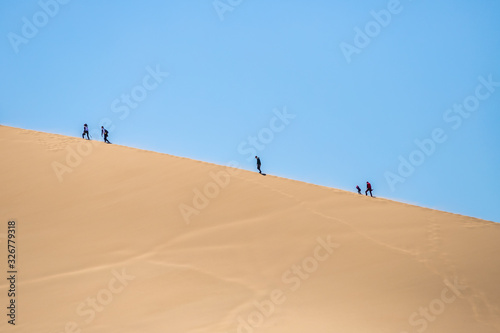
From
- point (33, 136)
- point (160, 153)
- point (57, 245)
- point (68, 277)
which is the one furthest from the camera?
point (33, 136)

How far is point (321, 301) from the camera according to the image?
7363 millimetres

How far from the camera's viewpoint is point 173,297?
23.9ft

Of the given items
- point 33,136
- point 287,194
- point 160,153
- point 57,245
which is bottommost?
point 57,245

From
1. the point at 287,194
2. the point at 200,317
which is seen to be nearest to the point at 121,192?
the point at 287,194

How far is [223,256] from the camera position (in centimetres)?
855

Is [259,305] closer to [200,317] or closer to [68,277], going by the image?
[200,317]

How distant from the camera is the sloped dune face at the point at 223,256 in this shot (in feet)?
22.6

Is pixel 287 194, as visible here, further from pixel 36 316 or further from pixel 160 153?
pixel 36 316

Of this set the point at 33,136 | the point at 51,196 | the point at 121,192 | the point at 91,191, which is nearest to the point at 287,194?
the point at 121,192

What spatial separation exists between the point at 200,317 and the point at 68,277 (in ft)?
8.76

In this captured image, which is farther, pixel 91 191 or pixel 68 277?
pixel 91 191

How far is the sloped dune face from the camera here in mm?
6902

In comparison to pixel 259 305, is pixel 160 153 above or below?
above

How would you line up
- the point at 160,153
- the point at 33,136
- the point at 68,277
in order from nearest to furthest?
the point at 68,277 → the point at 160,153 → the point at 33,136
